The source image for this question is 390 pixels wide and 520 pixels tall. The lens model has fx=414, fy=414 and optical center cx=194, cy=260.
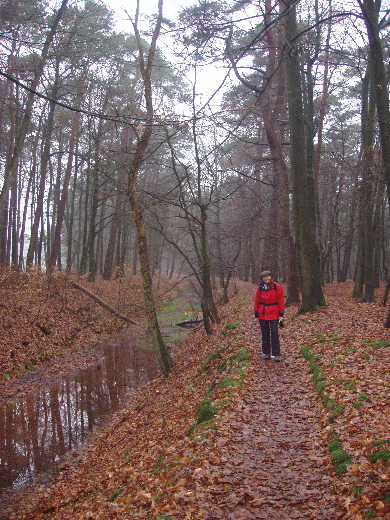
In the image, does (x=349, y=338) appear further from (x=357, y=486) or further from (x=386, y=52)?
(x=386, y=52)

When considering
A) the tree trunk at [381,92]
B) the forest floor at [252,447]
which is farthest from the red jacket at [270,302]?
the tree trunk at [381,92]

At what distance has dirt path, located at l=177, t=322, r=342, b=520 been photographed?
3.95 m

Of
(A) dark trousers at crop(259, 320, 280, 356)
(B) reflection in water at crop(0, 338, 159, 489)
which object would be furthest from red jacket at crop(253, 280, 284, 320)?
(B) reflection in water at crop(0, 338, 159, 489)

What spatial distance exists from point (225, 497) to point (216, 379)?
453cm

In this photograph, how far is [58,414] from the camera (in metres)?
9.52

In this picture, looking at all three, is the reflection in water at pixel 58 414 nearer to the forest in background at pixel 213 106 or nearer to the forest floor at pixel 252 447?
the forest floor at pixel 252 447

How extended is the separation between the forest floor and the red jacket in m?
1.05

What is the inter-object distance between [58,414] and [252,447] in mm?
5835

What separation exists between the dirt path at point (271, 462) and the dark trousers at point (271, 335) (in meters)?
1.47

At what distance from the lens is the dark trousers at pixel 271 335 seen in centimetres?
893

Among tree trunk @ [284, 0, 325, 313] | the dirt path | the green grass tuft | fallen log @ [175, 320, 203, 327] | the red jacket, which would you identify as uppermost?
tree trunk @ [284, 0, 325, 313]

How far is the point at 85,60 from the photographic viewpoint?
18.3 metres

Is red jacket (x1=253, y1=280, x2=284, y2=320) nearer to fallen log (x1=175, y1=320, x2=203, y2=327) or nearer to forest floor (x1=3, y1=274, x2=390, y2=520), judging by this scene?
forest floor (x1=3, y1=274, x2=390, y2=520)

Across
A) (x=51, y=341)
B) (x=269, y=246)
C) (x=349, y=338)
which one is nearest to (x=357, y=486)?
(x=349, y=338)
